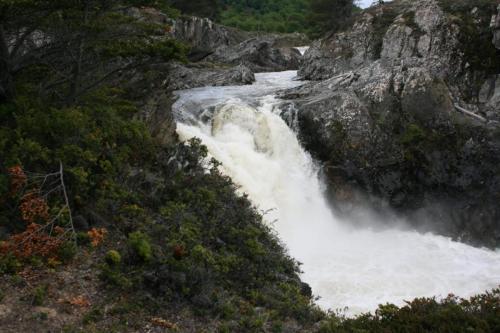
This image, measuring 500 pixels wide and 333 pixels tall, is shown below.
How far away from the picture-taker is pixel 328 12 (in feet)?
146

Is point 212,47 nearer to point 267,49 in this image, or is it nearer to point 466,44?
point 267,49

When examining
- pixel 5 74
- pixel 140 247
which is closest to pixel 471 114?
pixel 140 247

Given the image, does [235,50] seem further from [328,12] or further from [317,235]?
[317,235]

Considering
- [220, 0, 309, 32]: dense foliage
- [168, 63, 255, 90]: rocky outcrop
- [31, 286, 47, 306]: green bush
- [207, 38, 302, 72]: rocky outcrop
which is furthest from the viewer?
[220, 0, 309, 32]: dense foliage

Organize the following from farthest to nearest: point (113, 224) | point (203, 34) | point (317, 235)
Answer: point (203, 34) → point (317, 235) → point (113, 224)

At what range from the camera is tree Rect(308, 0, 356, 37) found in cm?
4281

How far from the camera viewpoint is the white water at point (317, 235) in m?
12.8

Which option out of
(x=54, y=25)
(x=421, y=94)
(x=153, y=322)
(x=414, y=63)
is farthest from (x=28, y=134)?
(x=414, y=63)

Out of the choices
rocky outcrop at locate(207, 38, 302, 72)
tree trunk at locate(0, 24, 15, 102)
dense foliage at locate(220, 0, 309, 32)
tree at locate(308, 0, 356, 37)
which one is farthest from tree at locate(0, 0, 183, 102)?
dense foliage at locate(220, 0, 309, 32)

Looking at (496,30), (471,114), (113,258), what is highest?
(496,30)

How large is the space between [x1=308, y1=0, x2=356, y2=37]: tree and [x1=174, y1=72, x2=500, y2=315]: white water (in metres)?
25.6

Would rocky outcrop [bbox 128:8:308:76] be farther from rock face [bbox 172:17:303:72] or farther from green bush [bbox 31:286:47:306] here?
green bush [bbox 31:286:47:306]

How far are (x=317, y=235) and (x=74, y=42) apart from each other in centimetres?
1051

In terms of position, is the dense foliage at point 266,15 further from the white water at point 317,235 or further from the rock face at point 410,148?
the white water at point 317,235
